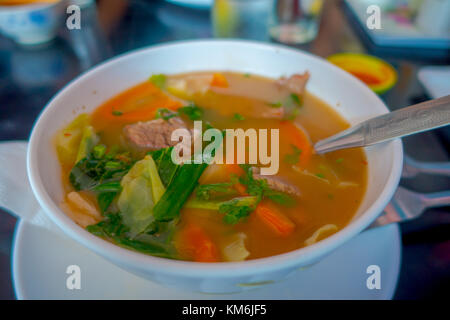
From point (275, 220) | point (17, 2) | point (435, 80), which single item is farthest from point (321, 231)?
point (17, 2)

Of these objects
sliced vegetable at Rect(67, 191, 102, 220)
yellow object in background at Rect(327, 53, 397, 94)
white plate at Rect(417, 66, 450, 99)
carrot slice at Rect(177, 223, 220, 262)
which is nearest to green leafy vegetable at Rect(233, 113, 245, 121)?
carrot slice at Rect(177, 223, 220, 262)

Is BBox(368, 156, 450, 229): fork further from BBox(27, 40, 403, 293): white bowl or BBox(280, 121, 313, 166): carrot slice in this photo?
BBox(280, 121, 313, 166): carrot slice

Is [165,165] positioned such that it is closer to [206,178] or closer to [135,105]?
[206,178]

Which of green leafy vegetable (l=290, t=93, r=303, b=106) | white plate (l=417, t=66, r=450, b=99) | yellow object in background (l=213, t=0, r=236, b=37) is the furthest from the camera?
yellow object in background (l=213, t=0, r=236, b=37)

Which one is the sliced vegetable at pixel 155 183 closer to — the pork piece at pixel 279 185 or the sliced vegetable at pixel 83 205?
the sliced vegetable at pixel 83 205

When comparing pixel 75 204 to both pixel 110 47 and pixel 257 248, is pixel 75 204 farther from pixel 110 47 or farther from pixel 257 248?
pixel 110 47

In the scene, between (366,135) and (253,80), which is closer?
(366,135)
